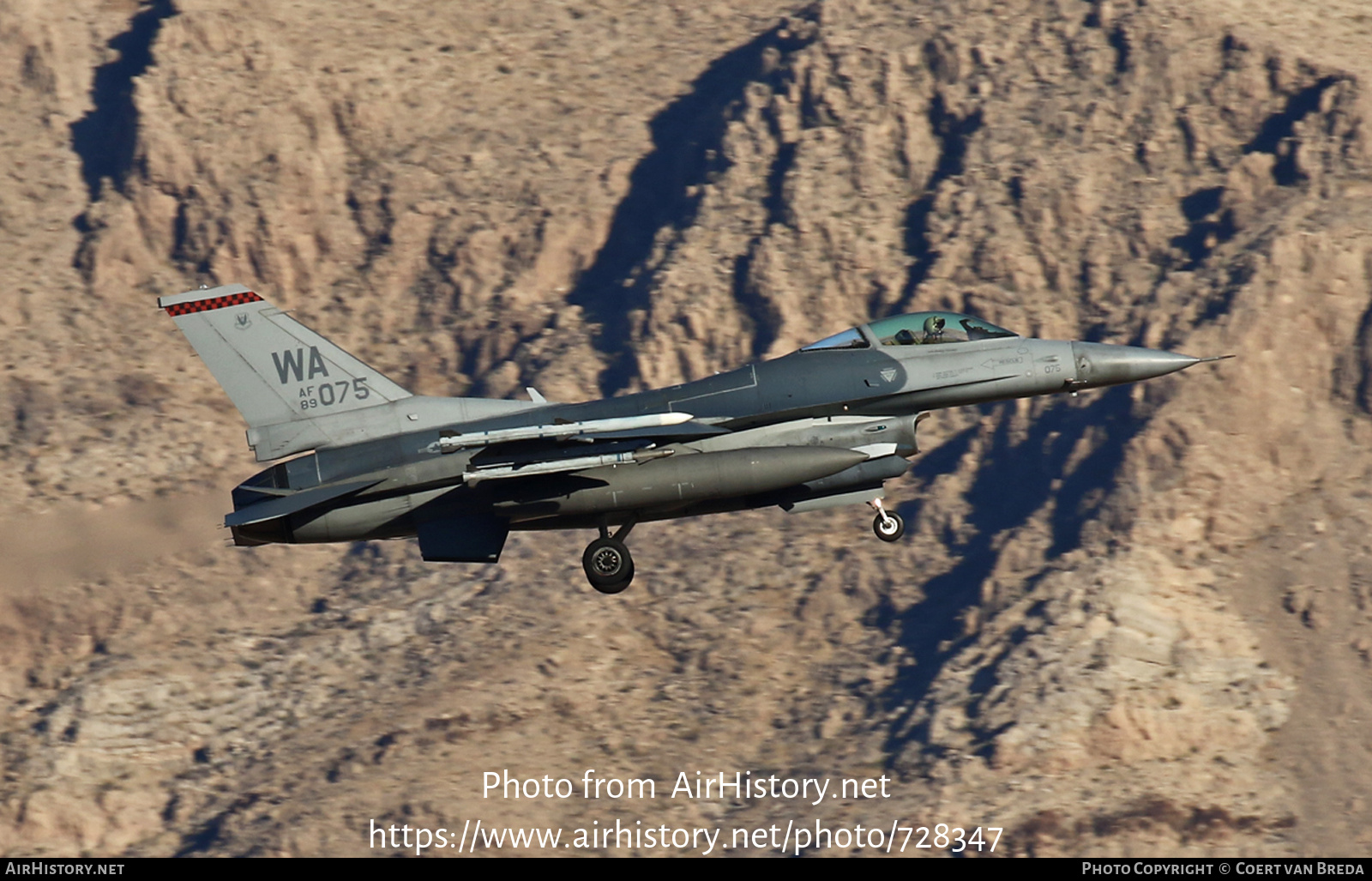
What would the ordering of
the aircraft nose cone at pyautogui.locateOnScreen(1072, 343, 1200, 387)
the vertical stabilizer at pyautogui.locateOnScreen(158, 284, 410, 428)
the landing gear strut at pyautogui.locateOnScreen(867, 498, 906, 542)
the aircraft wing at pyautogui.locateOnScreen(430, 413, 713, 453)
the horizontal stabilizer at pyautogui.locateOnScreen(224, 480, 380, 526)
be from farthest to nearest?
the vertical stabilizer at pyautogui.locateOnScreen(158, 284, 410, 428)
the landing gear strut at pyautogui.locateOnScreen(867, 498, 906, 542)
the aircraft nose cone at pyautogui.locateOnScreen(1072, 343, 1200, 387)
the horizontal stabilizer at pyautogui.locateOnScreen(224, 480, 380, 526)
the aircraft wing at pyautogui.locateOnScreen(430, 413, 713, 453)

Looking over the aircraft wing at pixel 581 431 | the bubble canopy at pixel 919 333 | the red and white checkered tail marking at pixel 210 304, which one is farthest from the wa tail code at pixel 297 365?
the bubble canopy at pixel 919 333

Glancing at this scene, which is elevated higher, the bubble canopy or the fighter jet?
the bubble canopy

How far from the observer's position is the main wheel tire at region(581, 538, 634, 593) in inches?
1177

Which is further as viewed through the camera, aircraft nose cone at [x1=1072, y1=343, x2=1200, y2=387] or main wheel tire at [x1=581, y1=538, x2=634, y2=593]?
main wheel tire at [x1=581, y1=538, x2=634, y2=593]

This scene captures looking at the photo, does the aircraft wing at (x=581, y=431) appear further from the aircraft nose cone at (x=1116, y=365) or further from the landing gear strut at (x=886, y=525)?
the aircraft nose cone at (x=1116, y=365)

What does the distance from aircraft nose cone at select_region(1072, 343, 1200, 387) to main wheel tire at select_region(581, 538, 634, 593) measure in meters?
8.00

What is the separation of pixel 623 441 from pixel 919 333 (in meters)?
5.19

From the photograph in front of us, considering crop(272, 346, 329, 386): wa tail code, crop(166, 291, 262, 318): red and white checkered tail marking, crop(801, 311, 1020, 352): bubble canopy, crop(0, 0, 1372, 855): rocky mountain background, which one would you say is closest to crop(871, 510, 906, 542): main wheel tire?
crop(801, 311, 1020, 352): bubble canopy

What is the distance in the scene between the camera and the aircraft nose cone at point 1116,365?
96.2 feet

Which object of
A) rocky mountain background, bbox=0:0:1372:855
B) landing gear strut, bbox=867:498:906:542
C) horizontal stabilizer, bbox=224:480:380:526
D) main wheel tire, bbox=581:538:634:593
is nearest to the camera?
horizontal stabilizer, bbox=224:480:380:526

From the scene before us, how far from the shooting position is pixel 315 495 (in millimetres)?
28891

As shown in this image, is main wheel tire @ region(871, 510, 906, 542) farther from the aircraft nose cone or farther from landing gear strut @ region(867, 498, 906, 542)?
the aircraft nose cone

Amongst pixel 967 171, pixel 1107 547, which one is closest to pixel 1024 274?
pixel 967 171
